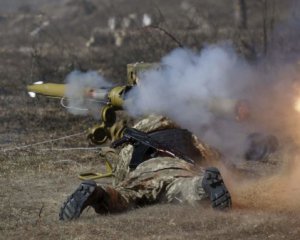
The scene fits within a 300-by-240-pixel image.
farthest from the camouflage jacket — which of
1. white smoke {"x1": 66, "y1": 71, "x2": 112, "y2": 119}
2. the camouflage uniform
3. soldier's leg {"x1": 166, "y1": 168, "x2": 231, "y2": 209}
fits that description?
white smoke {"x1": 66, "y1": 71, "x2": 112, "y2": 119}

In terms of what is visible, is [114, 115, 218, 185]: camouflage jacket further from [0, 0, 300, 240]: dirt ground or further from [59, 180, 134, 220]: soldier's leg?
[59, 180, 134, 220]: soldier's leg

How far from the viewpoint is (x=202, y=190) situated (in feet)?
25.9

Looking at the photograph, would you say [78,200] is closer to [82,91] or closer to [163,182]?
[163,182]

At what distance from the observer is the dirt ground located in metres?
7.12

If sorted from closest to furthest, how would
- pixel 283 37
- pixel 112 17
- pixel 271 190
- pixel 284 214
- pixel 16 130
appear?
1. pixel 284 214
2. pixel 271 190
3. pixel 16 130
4. pixel 283 37
5. pixel 112 17

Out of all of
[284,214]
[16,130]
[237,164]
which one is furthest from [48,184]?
[16,130]

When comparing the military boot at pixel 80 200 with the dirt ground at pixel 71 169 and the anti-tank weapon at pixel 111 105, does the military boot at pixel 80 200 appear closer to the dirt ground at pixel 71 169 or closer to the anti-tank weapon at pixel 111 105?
the dirt ground at pixel 71 169

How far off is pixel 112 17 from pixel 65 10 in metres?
5.10

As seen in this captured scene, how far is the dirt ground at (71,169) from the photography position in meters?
7.12

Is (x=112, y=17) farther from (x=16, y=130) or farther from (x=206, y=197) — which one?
(x=206, y=197)

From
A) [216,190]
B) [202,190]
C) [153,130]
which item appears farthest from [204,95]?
[216,190]

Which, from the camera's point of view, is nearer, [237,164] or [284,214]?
[284,214]

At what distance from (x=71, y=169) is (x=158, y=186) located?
3172 mm

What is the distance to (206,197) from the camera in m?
7.90
